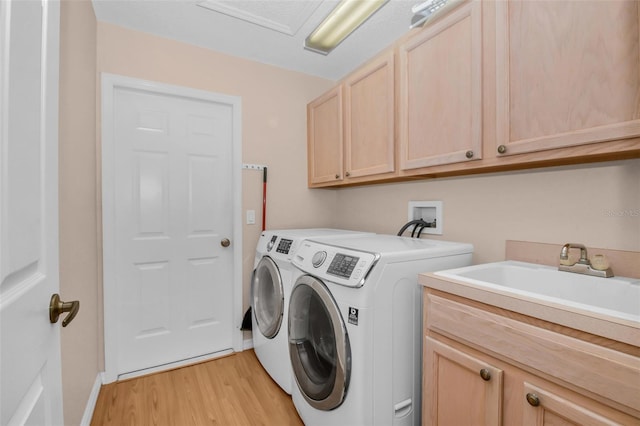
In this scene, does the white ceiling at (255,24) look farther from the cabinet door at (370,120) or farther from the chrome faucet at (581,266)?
the chrome faucet at (581,266)

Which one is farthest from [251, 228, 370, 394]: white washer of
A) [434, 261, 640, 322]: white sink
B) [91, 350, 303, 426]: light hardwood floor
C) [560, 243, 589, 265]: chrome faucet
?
[560, 243, 589, 265]: chrome faucet

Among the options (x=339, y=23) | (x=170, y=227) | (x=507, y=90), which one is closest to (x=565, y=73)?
(x=507, y=90)

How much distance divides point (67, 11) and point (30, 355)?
148cm

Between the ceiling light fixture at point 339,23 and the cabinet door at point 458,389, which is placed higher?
the ceiling light fixture at point 339,23

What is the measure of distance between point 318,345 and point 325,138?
1.58 m

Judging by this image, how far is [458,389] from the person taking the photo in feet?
3.39

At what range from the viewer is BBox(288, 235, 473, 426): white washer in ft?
3.79

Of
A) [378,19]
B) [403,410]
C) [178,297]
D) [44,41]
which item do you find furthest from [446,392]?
[378,19]

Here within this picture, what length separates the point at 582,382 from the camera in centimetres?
73

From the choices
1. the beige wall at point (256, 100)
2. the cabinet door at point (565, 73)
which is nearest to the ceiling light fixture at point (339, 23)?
the beige wall at point (256, 100)

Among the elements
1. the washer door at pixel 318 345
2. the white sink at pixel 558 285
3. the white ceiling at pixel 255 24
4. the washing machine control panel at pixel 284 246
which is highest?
the white ceiling at pixel 255 24

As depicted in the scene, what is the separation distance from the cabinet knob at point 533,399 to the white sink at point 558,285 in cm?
27

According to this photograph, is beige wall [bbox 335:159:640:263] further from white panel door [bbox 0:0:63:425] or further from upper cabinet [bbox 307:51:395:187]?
white panel door [bbox 0:0:63:425]

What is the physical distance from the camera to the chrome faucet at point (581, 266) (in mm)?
1080
